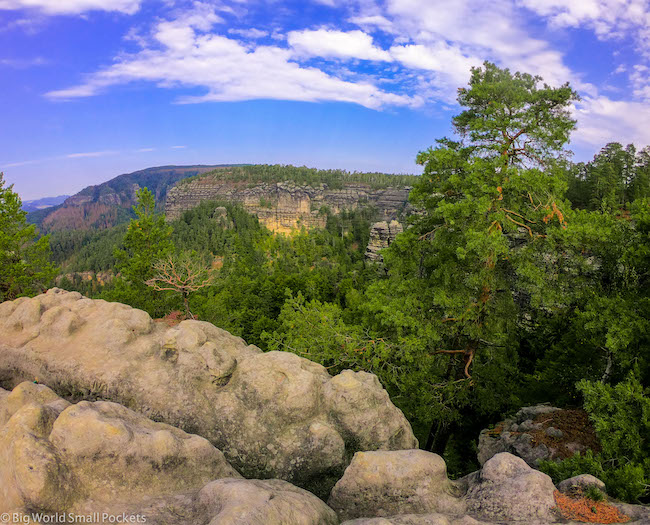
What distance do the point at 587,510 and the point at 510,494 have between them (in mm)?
1109

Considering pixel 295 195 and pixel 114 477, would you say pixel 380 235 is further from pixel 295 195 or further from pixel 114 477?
pixel 295 195

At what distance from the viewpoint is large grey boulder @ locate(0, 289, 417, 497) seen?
759 cm

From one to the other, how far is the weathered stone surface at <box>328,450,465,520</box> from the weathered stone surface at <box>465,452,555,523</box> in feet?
1.16

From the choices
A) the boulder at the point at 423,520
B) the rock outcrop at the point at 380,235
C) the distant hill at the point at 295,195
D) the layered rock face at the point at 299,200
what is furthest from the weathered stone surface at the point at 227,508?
the layered rock face at the point at 299,200

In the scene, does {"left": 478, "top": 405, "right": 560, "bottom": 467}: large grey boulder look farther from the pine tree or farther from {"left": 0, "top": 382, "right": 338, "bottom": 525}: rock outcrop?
the pine tree

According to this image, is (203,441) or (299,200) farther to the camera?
(299,200)

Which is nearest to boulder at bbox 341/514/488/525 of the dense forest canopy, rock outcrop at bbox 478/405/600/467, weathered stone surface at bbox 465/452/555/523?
weathered stone surface at bbox 465/452/555/523

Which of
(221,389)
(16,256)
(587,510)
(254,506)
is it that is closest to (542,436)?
(587,510)

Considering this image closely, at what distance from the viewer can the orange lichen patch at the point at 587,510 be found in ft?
19.1

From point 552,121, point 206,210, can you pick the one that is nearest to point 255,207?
point 206,210

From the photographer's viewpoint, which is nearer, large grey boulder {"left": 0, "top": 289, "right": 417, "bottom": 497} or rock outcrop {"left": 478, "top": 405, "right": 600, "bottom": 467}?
large grey boulder {"left": 0, "top": 289, "right": 417, "bottom": 497}

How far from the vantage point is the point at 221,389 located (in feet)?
26.9

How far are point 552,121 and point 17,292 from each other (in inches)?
1239

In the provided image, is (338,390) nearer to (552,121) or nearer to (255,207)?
(552,121)
